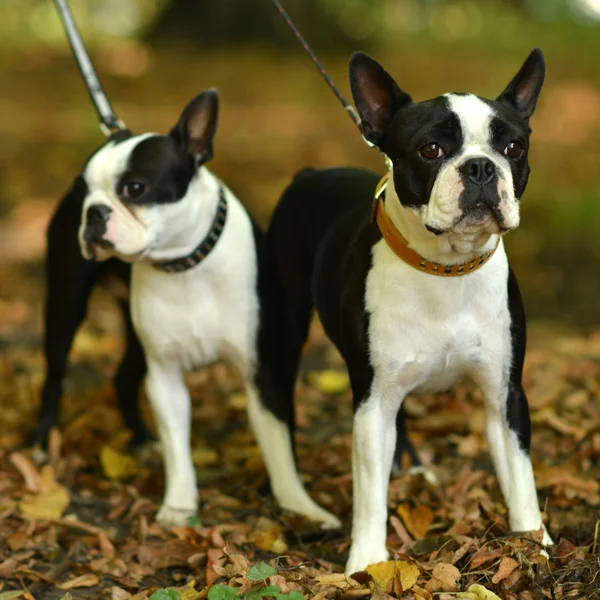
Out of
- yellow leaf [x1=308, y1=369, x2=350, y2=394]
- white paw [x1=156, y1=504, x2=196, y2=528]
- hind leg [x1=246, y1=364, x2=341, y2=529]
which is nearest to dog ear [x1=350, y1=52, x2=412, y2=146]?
hind leg [x1=246, y1=364, x2=341, y2=529]

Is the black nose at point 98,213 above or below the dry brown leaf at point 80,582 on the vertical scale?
above

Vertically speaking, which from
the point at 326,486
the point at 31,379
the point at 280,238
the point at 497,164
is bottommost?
the point at 31,379

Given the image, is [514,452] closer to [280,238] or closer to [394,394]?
[394,394]

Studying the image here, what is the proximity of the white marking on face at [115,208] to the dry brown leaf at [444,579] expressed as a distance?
164 centimetres

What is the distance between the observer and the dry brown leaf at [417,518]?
3.92 metres

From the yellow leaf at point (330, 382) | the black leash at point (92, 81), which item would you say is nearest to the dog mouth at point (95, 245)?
the black leash at point (92, 81)

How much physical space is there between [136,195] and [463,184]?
149cm

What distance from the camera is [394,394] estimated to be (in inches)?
138

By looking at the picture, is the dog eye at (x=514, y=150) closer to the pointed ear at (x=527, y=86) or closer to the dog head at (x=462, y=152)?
the dog head at (x=462, y=152)

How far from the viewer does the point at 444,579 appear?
10.9 feet

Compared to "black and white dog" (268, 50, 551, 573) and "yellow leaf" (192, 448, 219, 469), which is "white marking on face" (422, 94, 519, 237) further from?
"yellow leaf" (192, 448, 219, 469)

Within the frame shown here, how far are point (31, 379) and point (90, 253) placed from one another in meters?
2.45

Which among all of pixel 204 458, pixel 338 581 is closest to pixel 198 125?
pixel 204 458

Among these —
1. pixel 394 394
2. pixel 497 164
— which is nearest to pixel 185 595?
pixel 394 394
